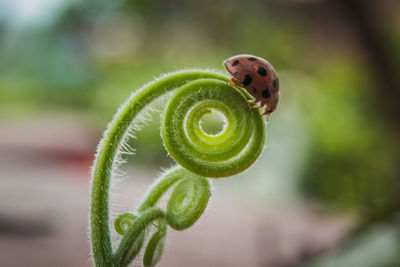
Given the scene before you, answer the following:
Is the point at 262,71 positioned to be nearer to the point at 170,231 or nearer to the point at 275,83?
the point at 275,83

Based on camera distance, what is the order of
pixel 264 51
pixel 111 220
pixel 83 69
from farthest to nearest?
pixel 83 69, pixel 264 51, pixel 111 220

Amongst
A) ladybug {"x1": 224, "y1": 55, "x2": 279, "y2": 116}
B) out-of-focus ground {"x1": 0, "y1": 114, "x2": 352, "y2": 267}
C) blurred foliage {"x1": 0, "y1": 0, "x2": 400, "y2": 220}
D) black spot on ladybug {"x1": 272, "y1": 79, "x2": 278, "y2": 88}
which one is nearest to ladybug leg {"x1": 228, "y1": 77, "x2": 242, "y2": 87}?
ladybug {"x1": 224, "y1": 55, "x2": 279, "y2": 116}

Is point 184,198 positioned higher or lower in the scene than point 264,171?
lower

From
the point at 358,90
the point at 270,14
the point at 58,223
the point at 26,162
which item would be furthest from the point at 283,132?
the point at 58,223

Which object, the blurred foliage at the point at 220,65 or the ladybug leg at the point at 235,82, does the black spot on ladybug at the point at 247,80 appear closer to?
the ladybug leg at the point at 235,82

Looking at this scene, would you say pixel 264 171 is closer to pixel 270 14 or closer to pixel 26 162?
pixel 270 14

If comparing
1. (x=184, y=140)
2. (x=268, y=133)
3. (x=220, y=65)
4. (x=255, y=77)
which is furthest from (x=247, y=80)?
(x=220, y=65)
